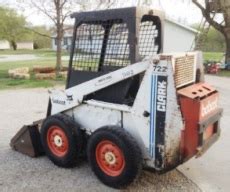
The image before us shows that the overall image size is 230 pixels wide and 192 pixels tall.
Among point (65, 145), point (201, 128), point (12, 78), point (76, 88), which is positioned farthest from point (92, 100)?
point (12, 78)

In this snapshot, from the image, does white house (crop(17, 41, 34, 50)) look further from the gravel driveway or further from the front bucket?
the gravel driveway

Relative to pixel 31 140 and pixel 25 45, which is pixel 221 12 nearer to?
pixel 31 140

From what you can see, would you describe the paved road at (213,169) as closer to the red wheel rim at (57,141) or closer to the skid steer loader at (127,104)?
the skid steer loader at (127,104)

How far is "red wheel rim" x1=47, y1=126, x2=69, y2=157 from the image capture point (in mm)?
4898

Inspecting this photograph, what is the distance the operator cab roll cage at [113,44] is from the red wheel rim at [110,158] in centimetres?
57

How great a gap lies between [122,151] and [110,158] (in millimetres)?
289

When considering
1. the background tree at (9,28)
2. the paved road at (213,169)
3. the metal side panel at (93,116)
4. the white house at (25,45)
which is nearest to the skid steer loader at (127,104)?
the metal side panel at (93,116)

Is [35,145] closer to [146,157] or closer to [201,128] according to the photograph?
[146,157]

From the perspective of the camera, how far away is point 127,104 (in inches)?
174

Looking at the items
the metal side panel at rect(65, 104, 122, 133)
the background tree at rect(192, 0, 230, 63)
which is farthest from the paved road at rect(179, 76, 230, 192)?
the background tree at rect(192, 0, 230, 63)

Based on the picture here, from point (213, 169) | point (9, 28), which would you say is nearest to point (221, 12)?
point (213, 169)

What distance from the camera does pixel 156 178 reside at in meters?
4.68

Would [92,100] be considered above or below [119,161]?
above

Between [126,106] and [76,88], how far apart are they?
A: 2.81ft
